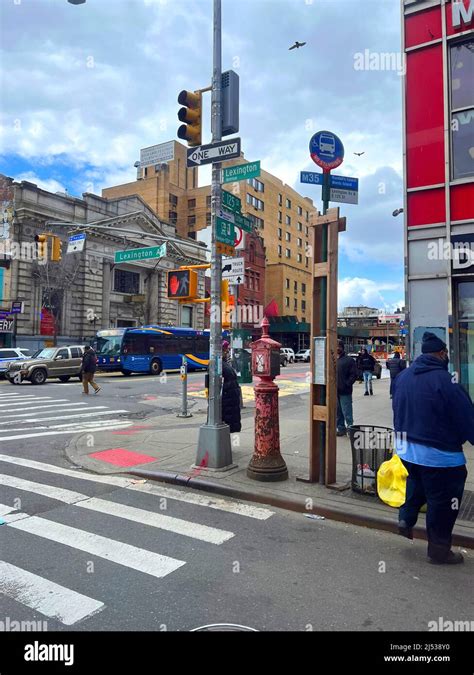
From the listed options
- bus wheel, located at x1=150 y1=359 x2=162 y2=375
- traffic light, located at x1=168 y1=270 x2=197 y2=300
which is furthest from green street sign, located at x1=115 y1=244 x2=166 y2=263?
bus wheel, located at x1=150 y1=359 x2=162 y2=375

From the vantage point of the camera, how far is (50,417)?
12.7 metres

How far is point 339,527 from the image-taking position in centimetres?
511

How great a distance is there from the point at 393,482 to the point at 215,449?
2.67m

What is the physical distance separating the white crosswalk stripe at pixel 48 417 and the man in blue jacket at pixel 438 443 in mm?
8190

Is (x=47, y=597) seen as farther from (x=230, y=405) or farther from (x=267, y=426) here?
(x=230, y=405)

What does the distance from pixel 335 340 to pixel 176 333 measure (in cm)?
2691

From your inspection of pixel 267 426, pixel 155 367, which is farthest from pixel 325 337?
pixel 155 367

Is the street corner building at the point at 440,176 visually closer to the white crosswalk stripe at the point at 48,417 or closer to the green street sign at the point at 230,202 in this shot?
the green street sign at the point at 230,202

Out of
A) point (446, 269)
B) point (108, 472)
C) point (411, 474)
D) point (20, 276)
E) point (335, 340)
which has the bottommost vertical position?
point (108, 472)

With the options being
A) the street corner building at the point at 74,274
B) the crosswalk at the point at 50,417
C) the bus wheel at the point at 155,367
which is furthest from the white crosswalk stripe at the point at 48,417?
the street corner building at the point at 74,274

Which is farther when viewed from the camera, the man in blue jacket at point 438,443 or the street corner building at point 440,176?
the street corner building at point 440,176

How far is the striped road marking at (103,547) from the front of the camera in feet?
13.4

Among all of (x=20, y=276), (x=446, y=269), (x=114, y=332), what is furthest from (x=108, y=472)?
(x=20, y=276)
